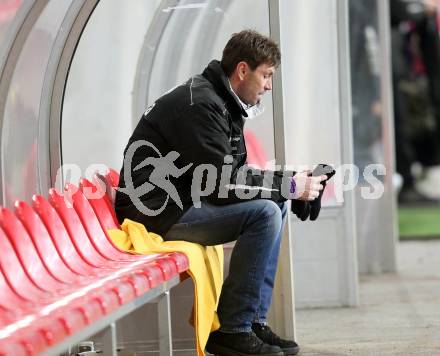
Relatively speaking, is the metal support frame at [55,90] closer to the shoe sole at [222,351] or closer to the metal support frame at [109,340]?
the shoe sole at [222,351]

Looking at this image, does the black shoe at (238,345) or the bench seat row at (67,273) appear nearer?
the bench seat row at (67,273)

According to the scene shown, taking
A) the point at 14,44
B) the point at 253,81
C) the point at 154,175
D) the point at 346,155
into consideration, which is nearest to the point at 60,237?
the point at 154,175

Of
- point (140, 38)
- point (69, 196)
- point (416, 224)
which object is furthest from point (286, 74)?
point (416, 224)

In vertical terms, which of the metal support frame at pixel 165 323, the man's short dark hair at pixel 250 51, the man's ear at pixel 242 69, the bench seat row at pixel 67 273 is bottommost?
the metal support frame at pixel 165 323

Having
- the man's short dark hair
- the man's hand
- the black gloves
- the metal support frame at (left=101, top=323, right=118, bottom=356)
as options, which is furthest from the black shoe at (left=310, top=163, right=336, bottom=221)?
the metal support frame at (left=101, top=323, right=118, bottom=356)

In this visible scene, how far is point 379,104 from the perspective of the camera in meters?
9.73

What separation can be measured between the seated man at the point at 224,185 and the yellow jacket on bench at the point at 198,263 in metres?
0.05

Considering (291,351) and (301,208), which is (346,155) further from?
(291,351)

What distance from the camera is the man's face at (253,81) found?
17.4 ft

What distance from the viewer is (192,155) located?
5.08 metres

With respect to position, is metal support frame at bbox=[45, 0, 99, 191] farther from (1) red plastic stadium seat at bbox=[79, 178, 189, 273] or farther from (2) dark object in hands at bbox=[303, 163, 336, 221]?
(2) dark object in hands at bbox=[303, 163, 336, 221]

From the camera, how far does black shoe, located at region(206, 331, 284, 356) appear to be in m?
5.12

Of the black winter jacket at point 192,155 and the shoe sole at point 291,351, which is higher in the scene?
the black winter jacket at point 192,155

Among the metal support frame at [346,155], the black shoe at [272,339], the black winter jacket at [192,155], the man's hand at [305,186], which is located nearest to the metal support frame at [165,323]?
the black winter jacket at [192,155]
